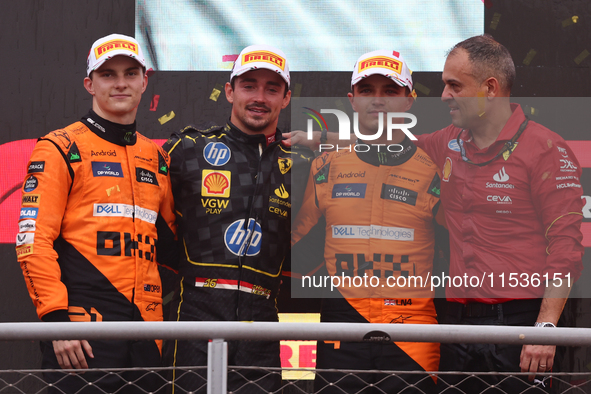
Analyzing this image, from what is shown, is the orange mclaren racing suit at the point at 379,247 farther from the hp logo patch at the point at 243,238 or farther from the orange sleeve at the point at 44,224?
the orange sleeve at the point at 44,224

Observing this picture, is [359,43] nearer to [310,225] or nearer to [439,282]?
[310,225]

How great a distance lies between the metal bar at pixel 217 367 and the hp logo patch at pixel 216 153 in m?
0.95

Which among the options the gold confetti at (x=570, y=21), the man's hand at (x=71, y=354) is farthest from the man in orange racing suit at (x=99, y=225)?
the gold confetti at (x=570, y=21)

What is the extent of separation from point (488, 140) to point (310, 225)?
80 centimetres

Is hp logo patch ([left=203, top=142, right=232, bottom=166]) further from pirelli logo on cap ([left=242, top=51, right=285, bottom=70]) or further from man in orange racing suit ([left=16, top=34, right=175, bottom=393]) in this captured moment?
pirelli logo on cap ([left=242, top=51, right=285, bottom=70])

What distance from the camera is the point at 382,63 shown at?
99.4 inches

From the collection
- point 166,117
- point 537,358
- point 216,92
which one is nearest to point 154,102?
point 166,117

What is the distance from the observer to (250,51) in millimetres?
2551

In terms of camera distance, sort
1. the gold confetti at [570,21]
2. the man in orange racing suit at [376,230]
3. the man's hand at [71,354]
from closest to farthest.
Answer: the man's hand at [71,354] → the man in orange racing suit at [376,230] → the gold confetti at [570,21]

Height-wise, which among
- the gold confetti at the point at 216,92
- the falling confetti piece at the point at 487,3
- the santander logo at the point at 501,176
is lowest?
the santander logo at the point at 501,176

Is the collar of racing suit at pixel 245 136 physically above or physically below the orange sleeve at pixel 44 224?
above

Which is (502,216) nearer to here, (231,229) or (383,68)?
(383,68)

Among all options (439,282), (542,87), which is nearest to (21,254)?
(439,282)

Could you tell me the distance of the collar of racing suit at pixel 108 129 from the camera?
7.77ft
